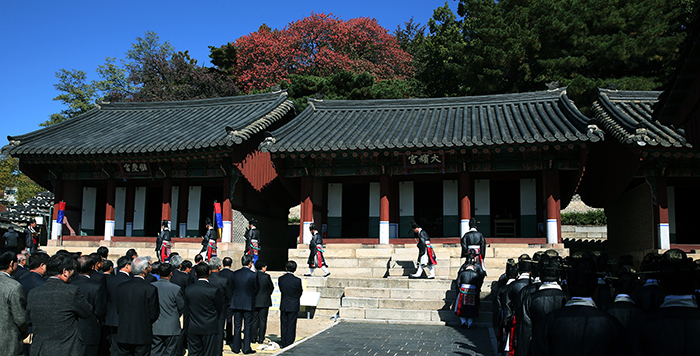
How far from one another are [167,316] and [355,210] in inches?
552

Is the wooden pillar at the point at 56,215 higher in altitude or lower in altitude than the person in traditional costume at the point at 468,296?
higher

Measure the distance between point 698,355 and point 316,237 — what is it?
11.6 meters

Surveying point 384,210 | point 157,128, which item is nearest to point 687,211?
point 384,210

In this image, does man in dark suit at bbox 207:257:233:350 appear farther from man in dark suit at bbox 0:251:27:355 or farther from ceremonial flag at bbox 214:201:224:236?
ceremonial flag at bbox 214:201:224:236

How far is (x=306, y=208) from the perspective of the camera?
17.9m

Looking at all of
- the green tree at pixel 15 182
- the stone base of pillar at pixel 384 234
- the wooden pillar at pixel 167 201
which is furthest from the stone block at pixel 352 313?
the green tree at pixel 15 182

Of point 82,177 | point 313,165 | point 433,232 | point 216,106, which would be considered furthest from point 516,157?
point 82,177

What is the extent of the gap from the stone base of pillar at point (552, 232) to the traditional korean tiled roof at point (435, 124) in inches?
100

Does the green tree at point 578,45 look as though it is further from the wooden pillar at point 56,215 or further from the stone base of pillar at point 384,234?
the wooden pillar at point 56,215

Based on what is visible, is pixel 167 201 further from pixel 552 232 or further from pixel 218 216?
pixel 552 232

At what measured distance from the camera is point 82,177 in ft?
67.3

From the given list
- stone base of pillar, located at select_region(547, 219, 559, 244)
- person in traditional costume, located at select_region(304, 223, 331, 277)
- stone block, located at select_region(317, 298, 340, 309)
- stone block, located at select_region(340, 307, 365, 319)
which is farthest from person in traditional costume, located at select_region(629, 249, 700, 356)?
stone base of pillar, located at select_region(547, 219, 559, 244)

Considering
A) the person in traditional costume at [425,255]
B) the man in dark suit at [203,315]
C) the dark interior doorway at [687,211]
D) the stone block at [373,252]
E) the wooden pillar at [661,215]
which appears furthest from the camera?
the dark interior doorway at [687,211]

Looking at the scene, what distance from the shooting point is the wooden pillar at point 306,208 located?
17562 mm
